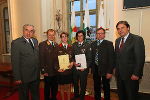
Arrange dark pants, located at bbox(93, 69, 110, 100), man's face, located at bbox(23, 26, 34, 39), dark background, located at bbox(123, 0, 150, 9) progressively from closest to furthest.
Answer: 1. man's face, located at bbox(23, 26, 34, 39)
2. dark pants, located at bbox(93, 69, 110, 100)
3. dark background, located at bbox(123, 0, 150, 9)

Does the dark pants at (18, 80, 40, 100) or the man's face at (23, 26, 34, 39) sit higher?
the man's face at (23, 26, 34, 39)

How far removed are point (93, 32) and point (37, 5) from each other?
85.6 inches

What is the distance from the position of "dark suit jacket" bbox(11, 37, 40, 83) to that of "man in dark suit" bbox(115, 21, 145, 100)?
55.0 inches

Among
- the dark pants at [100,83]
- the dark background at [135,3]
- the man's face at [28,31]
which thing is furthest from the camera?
the dark background at [135,3]

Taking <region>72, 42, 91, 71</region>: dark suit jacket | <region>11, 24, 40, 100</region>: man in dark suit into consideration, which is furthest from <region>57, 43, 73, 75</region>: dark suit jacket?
<region>11, 24, 40, 100</region>: man in dark suit

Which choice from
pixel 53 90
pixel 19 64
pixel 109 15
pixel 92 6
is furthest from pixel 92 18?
pixel 19 64

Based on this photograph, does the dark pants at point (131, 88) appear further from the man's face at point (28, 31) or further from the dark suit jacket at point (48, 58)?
the man's face at point (28, 31)

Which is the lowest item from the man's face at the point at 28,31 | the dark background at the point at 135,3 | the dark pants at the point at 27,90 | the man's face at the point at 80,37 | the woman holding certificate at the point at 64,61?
the dark pants at the point at 27,90

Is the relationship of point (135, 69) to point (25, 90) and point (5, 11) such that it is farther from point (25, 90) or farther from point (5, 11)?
point (5, 11)

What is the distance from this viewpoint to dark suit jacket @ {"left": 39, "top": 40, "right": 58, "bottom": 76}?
3188 millimetres

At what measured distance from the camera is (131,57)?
2686 millimetres

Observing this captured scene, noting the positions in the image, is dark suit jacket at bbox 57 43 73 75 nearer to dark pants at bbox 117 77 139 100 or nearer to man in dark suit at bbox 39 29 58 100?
man in dark suit at bbox 39 29 58 100

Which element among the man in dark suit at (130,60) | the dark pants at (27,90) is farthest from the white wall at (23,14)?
the man in dark suit at (130,60)

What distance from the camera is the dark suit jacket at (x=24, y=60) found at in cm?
276
